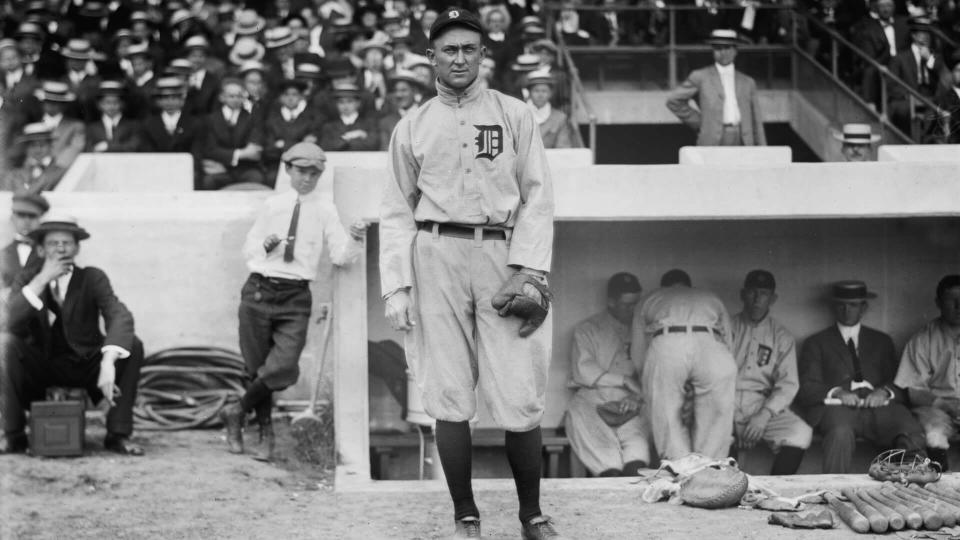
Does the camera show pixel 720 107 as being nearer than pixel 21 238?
No

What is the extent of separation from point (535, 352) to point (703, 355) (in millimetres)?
3483

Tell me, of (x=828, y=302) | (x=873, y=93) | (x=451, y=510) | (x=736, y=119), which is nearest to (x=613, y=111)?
(x=873, y=93)

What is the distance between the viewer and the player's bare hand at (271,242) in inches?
351

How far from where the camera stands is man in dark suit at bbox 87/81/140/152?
40.7 feet

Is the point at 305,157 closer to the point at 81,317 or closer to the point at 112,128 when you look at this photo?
the point at 81,317

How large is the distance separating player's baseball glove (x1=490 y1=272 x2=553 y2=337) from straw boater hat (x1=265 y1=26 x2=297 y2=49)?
848 cm

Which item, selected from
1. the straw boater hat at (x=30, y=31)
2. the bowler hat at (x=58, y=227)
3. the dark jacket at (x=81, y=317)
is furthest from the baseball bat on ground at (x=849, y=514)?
the straw boater hat at (x=30, y=31)

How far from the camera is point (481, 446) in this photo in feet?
31.8

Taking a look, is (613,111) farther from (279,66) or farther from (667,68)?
(279,66)

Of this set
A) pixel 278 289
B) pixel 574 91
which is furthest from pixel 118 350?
pixel 574 91

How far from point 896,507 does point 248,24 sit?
9674 millimetres

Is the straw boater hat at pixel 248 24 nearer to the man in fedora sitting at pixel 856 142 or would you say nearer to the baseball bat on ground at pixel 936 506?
the man in fedora sitting at pixel 856 142

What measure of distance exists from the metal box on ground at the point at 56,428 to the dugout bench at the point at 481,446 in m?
1.83

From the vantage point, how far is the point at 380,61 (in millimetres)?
13367
